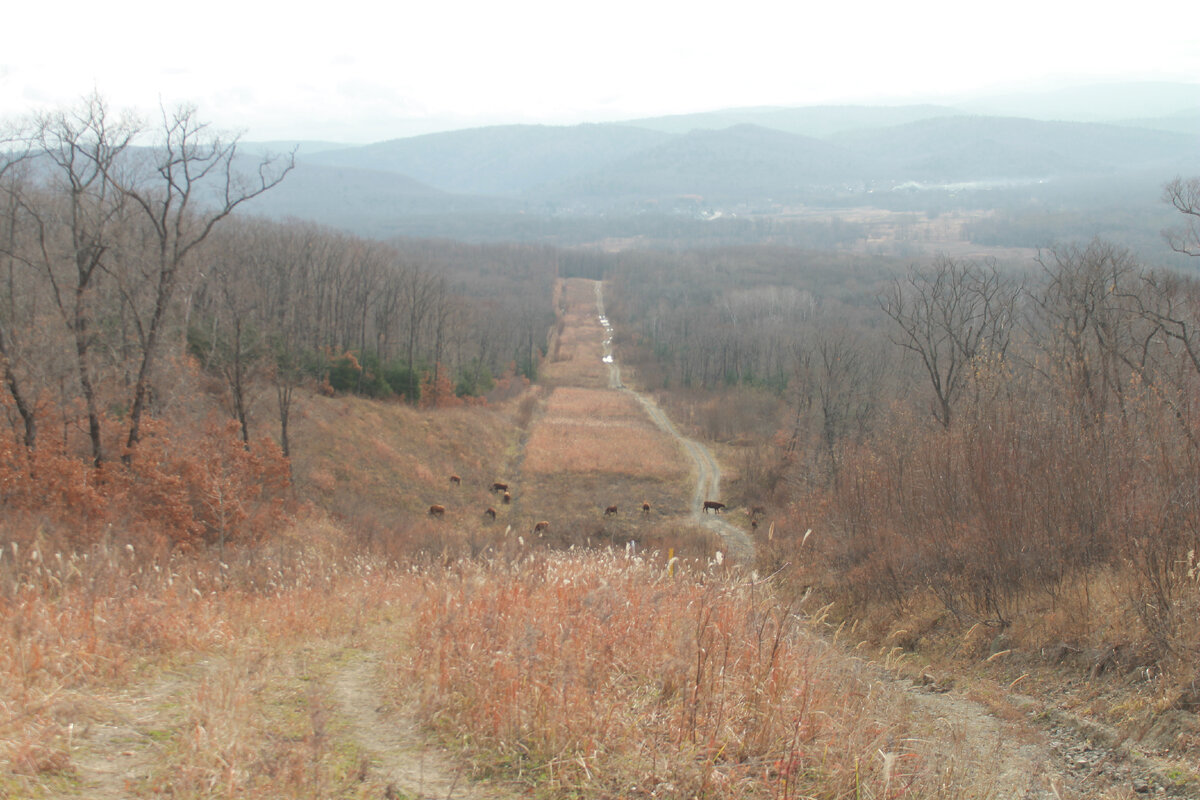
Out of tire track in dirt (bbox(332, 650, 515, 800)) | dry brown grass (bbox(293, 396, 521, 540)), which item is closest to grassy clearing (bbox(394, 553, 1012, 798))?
tire track in dirt (bbox(332, 650, 515, 800))

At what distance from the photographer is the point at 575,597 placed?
573cm

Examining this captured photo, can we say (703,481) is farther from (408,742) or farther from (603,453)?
(408,742)

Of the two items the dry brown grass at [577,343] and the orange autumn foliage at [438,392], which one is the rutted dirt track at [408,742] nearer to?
the orange autumn foliage at [438,392]

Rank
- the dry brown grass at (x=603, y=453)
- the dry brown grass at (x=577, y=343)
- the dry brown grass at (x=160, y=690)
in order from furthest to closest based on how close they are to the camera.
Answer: the dry brown grass at (x=577, y=343)
the dry brown grass at (x=603, y=453)
the dry brown grass at (x=160, y=690)

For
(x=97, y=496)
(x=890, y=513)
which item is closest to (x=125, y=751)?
(x=890, y=513)

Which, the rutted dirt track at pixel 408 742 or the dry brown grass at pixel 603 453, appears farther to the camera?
the dry brown grass at pixel 603 453

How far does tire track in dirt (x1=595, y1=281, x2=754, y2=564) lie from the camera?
102 ft

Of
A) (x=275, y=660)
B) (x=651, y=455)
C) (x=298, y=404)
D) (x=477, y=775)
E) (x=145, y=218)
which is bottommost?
(x=651, y=455)

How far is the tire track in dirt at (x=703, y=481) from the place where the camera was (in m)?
31.1

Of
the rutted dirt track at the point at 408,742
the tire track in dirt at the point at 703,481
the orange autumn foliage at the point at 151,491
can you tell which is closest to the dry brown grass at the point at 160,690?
the rutted dirt track at the point at 408,742

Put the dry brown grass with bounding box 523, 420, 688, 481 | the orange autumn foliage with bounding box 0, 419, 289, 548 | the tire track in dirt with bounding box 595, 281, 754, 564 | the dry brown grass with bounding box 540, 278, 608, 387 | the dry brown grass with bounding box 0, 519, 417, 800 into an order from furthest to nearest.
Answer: the dry brown grass with bounding box 540, 278, 608, 387
the dry brown grass with bounding box 523, 420, 688, 481
the tire track in dirt with bounding box 595, 281, 754, 564
the orange autumn foliage with bounding box 0, 419, 289, 548
the dry brown grass with bounding box 0, 519, 417, 800

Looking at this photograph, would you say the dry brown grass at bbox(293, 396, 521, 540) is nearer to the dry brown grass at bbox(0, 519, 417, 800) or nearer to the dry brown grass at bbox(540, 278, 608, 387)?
the dry brown grass at bbox(0, 519, 417, 800)

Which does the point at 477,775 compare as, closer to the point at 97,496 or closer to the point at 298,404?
the point at 97,496

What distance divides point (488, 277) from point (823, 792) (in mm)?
166520
